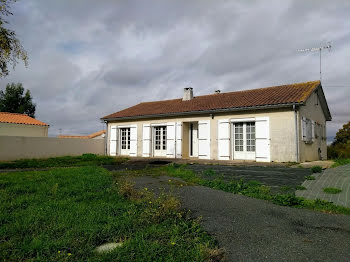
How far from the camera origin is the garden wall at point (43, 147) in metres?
12.5

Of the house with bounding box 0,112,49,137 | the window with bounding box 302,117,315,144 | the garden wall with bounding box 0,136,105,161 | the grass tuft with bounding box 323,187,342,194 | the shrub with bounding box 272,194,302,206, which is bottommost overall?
the shrub with bounding box 272,194,302,206

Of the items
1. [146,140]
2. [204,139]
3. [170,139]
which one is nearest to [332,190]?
[204,139]

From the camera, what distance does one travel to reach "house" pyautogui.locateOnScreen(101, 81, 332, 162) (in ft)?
31.5

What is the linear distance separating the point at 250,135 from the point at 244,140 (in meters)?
0.35

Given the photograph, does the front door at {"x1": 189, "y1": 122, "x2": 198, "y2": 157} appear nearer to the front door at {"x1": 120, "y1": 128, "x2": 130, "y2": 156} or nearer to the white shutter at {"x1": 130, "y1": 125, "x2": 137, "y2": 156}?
the white shutter at {"x1": 130, "y1": 125, "x2": 137, "y2": 156}

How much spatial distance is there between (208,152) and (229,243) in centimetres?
892

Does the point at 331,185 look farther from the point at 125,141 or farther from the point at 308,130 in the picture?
the point at 125,141

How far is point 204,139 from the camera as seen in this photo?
37.8ft

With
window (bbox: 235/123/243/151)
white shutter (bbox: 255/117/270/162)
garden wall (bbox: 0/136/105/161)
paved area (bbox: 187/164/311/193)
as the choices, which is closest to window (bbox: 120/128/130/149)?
garden wall (bbox: 0/136/105/161)

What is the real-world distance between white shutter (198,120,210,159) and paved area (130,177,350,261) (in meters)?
7.02

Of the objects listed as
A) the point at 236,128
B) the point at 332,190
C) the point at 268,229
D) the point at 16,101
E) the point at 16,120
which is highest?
the point at 16,101

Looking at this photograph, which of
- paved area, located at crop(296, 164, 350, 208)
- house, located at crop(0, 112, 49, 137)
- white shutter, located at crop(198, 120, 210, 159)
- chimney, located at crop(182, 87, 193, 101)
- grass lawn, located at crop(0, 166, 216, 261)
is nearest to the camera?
grass lawn, located at crop(0, 166, 216, 261)

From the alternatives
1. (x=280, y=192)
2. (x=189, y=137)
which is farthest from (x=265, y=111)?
(x=280, y=192)

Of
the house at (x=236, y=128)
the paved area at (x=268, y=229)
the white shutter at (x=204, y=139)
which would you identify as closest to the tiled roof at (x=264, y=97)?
the house at (x=236, y=128)
